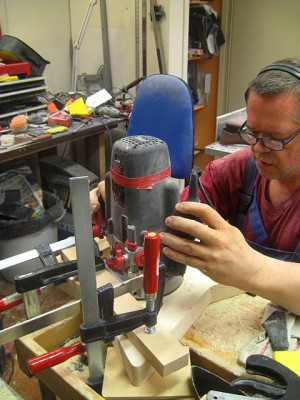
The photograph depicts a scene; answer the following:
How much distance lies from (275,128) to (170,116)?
0.94 meters

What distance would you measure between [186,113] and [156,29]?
100cm

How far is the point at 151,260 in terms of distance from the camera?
2.13 ft

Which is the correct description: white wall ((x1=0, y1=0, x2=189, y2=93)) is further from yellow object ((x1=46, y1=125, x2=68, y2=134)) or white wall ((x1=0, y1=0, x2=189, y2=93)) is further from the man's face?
the man's face

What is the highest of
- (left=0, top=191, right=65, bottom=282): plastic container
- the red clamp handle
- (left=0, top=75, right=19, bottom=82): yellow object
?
(left=0, top=75, right=19, bottom=82): yellow object

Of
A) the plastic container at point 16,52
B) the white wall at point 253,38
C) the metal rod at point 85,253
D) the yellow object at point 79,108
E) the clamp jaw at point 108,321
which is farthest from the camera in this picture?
the white wall at point 253,38

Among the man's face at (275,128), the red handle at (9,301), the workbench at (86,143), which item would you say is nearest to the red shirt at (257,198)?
the man's face at (275,128)

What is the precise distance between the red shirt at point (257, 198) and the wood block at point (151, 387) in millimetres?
454

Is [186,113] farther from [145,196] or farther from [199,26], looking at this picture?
[199,26]

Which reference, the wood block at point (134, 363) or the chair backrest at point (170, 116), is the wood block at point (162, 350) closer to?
the wood block at point (134, 363)

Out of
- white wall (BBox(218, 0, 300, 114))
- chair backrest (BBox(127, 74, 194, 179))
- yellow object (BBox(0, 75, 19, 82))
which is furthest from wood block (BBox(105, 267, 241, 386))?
white wall (BBox(218, 0, 300, 114))

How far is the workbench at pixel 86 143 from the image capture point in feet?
6.11

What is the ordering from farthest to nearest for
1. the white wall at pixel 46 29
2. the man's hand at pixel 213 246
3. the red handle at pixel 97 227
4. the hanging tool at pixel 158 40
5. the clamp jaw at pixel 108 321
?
1. the white wall at pixel 46 29
2. the hanging tool at pixel 158 40
3. the red handle at pixel 97 227
4. the man's hand at pixel 213 246
5. the clamp jaw at pixel 108 321

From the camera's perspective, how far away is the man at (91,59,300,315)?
807 mm

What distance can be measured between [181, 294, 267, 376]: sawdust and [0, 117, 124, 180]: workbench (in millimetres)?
1301
